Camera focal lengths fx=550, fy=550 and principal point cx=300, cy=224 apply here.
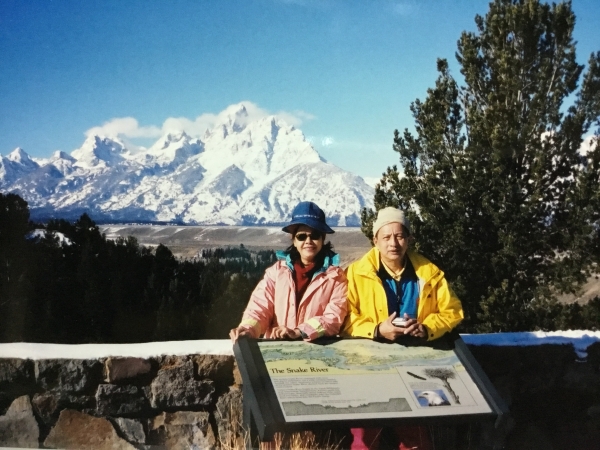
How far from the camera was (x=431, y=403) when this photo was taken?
2453 mm

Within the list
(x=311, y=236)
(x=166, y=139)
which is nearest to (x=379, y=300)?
(x=311, y=236)

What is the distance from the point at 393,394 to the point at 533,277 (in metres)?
4.13

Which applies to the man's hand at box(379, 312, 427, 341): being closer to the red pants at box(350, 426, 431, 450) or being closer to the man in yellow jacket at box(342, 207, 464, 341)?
the man in yellow jacket at box(342, 207, 464, 341)

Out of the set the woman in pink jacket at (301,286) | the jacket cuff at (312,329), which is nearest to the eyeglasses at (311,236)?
the woman in pink jacket at (301,286)

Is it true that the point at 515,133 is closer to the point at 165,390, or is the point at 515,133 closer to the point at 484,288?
the point at 484,288

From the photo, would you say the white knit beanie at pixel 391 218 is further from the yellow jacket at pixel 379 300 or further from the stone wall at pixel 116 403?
the stone wall at pixel 116 403

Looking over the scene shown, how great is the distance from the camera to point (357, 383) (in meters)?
2.49

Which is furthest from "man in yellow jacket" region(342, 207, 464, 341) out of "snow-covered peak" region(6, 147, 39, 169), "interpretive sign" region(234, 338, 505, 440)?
"snow-covered peak" region(6, 147, 39, 169)

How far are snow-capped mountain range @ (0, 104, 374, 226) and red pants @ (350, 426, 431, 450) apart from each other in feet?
7.45

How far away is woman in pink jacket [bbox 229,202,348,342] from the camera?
113 inches

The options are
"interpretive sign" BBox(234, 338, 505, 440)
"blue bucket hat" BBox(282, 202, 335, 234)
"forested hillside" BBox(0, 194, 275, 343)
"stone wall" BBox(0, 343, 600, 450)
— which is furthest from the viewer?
"forested hillside" BBox(0, 194, 275, 343)

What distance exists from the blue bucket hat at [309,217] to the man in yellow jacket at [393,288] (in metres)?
0.29

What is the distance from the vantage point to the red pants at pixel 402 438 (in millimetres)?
2748

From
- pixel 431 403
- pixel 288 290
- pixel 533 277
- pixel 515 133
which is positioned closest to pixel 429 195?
pixel 515 133
